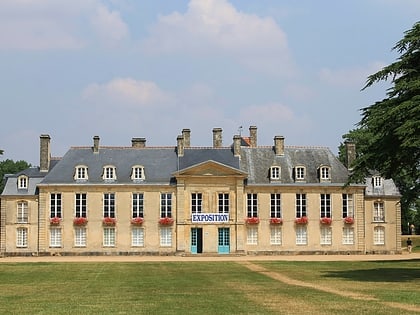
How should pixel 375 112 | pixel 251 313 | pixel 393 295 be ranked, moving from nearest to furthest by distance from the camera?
1. pixel 251 313
2. pixel 393 295
3. pixel 375 112

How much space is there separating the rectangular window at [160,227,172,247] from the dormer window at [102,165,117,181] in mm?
4521

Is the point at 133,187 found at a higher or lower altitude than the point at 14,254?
higher

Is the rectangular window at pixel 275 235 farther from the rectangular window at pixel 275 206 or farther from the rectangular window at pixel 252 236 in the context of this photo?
the rectangular window at pixel 252 236

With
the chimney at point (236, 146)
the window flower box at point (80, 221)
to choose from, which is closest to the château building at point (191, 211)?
the window flower box at point (80, 221)

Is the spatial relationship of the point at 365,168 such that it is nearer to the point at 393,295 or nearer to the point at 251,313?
the point at 393,295

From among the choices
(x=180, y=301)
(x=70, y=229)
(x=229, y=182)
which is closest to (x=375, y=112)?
(x=180, y=301)

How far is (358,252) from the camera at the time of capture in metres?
49.5

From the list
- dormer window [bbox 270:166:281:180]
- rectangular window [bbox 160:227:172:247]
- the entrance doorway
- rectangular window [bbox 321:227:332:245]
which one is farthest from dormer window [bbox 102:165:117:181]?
rectangular window [bbox 321:227:332:245]

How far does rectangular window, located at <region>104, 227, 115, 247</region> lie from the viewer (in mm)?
48906

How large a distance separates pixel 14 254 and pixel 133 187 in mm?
8529

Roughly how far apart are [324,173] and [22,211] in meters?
19.4

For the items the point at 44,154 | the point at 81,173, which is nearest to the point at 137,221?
the point at 81,173

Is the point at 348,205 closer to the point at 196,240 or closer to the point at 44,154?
the point at 196,240

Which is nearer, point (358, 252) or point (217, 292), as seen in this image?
point (217, 292)
